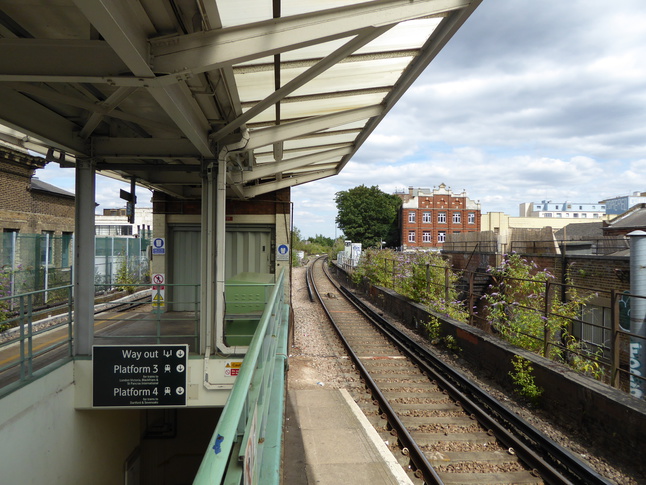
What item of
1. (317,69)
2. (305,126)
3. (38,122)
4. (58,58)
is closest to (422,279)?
(305,126)

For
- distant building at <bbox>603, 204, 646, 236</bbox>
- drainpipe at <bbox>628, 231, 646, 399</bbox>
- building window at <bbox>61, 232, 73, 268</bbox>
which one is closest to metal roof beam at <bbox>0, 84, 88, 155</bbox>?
drainpipe at <bbox>628, 231, 646, 399</bbox>

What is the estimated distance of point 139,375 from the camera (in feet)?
21.7

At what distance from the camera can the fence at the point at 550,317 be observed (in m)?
6.16

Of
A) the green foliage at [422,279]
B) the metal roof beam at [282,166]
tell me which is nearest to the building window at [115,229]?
the green foliage at [422,279]

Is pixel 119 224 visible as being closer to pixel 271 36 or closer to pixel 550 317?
pixel 550 317

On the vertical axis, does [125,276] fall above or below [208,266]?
below

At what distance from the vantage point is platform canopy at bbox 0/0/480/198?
3.57m

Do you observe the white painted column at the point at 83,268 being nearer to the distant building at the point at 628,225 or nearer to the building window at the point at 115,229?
the distant building at the point at 628,225

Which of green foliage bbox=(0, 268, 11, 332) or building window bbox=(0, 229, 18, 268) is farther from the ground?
building window bbox=(0, 229, 18, 268)

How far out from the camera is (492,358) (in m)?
8.23

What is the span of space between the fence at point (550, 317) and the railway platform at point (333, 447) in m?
3.34

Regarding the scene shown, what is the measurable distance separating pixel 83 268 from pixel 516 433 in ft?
21.2

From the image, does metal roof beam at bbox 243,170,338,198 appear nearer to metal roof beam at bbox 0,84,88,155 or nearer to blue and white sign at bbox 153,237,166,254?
blue and white sign at bbox 153,237,166,254

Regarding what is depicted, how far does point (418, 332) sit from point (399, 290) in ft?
15.2
